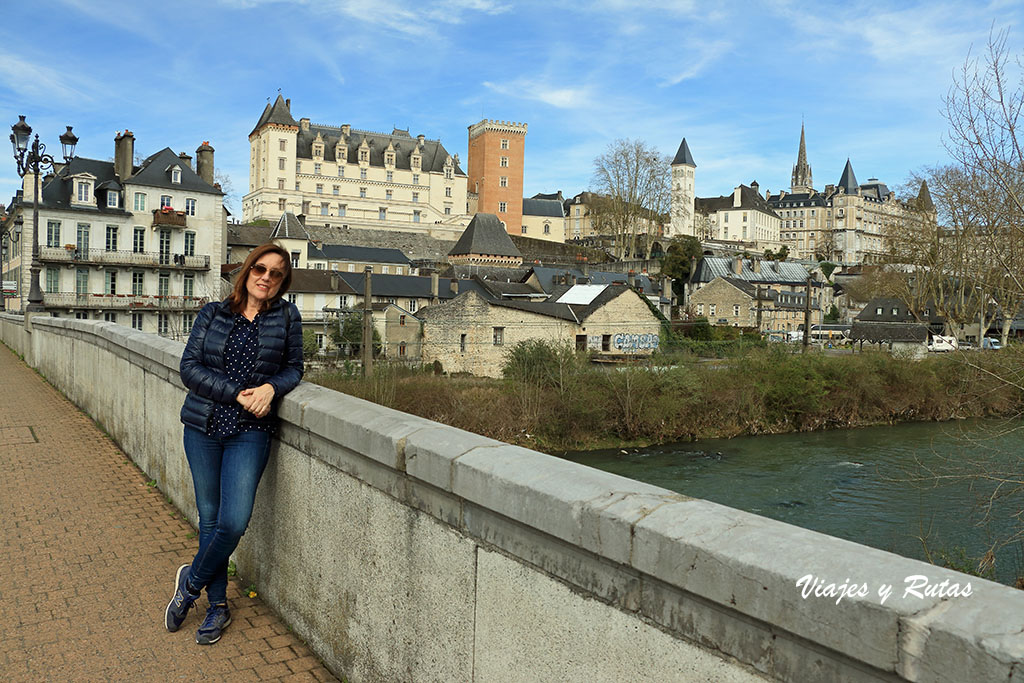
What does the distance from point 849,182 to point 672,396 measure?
13066cm

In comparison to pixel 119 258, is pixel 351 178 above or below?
above

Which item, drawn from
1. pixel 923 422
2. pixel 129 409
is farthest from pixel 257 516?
pixel 923 422

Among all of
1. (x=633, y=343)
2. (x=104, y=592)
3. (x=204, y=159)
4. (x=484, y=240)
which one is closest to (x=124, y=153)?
(x=204, y=159)

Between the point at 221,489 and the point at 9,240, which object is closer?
the point at 221,489

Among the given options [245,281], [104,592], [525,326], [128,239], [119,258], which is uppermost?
[128,239]

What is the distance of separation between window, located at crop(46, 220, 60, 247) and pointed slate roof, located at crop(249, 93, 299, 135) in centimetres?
4631

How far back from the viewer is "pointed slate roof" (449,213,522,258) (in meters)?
73.4

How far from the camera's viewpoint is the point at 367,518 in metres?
3.10

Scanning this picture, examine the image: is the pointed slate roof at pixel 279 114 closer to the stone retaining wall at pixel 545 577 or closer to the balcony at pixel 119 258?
the balcony at pixel 119 258

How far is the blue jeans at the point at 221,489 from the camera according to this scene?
3.44 metres

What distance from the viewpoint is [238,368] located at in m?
3.46

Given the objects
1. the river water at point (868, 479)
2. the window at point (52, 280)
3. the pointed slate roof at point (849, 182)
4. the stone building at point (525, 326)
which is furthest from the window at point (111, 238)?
the pointed slate roof at point (849, 182)

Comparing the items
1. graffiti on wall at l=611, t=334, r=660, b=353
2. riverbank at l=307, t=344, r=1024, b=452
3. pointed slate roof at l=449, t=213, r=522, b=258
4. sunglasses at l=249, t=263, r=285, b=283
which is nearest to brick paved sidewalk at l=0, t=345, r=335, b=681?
sunglasses at l=249, t=263, r=285, b=283

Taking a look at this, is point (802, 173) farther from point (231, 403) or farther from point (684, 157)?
point (231, 403)
